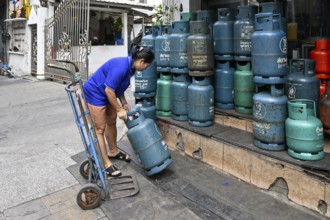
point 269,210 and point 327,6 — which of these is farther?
point 327,6

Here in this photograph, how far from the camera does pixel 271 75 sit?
12.0ft

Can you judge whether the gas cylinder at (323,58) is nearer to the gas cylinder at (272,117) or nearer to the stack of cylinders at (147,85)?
the gas cylinder at (272,117)

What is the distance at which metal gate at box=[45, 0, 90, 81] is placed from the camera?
10.8 metres

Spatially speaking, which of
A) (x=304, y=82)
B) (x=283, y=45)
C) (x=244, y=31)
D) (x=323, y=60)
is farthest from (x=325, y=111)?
(x=244, y=31)

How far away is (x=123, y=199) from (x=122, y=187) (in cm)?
28

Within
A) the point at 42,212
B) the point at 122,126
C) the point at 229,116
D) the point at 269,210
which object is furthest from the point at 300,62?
the point at 122,126

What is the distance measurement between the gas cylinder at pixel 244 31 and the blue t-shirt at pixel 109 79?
167 cm

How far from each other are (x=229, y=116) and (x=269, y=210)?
1.75 meters

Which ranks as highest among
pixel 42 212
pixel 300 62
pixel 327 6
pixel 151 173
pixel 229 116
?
pixel 327 6

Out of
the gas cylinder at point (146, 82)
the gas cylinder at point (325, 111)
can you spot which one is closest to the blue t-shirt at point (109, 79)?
the gas cylinder at point (146, 82)

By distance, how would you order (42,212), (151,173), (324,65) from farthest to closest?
(324,65) < (151,173) < (42,212)

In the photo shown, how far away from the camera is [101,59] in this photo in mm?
13953

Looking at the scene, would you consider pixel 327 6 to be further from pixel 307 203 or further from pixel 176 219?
pixel 176 219

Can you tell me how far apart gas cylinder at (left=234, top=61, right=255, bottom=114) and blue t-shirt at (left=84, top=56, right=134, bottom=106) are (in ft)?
5.41
